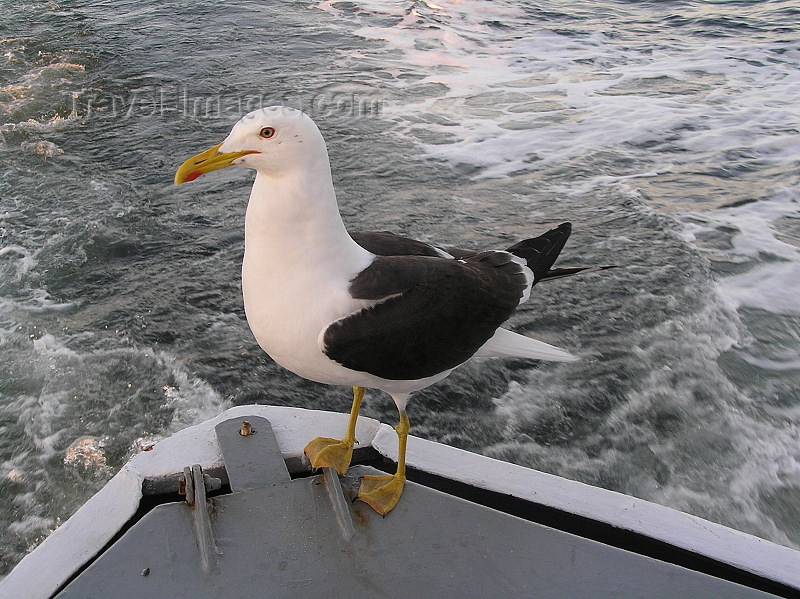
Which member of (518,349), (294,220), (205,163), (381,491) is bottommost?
(518,349)

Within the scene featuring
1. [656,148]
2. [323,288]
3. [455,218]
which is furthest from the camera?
[656,148]

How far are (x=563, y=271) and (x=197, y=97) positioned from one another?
5.74 m

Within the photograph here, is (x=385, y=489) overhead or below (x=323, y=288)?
below

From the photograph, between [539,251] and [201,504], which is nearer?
[201,504]

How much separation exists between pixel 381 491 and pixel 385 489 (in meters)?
0.03

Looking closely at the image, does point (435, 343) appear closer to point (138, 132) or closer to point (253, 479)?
point (253, 479)

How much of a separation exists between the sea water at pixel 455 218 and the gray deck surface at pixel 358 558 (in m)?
1.30

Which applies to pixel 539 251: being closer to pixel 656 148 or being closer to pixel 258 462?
pixel 258 462

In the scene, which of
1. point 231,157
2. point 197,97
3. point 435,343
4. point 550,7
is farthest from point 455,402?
point 550,7

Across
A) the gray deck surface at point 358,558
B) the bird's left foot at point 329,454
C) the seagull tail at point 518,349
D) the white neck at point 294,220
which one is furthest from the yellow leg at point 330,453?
A: the seagull tail at point 518,349

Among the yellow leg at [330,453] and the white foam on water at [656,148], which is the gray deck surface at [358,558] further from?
the white foam on water at [656,148]

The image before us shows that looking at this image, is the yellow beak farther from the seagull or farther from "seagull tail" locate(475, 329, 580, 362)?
"seagull tail" locate(475, 329, 580, 362)

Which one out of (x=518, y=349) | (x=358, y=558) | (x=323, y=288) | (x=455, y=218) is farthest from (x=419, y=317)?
(x=455, y=218)

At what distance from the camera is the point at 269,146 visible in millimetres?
2223
